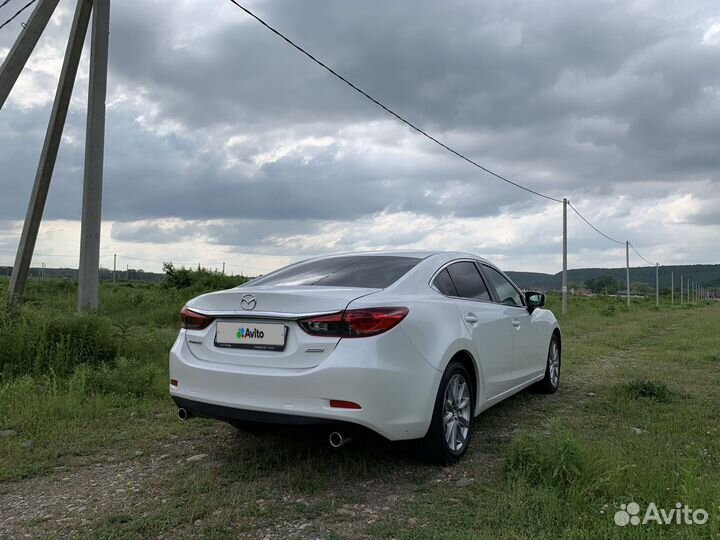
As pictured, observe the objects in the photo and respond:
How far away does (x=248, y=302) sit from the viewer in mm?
3498

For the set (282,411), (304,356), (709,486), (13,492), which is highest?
(304,356)

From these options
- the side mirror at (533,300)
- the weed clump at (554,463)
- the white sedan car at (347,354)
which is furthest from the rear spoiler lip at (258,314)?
the side mirror at (533,300)

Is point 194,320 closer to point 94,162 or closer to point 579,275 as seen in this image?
point 94,162

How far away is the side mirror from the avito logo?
3187mm

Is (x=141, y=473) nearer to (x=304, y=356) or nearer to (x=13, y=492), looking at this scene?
(x=13, y=492)

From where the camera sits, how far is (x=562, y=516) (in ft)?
9.36

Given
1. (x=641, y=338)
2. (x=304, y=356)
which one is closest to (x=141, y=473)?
(x=304, y=356)

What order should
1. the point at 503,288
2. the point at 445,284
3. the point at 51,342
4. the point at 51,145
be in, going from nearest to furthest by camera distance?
the point at 445,284, the point at 503,288, the point at 51,342, the point at 51,145

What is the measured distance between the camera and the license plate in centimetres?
336

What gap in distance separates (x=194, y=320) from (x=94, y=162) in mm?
5691

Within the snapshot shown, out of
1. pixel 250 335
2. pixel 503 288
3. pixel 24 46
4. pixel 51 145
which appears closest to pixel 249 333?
pixel 250 335

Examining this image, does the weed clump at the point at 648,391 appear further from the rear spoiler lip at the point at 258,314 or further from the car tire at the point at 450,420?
the rear spoiler lip at the point at 258,314

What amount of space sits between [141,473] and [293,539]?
149 centimetres

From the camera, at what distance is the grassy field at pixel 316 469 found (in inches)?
114
